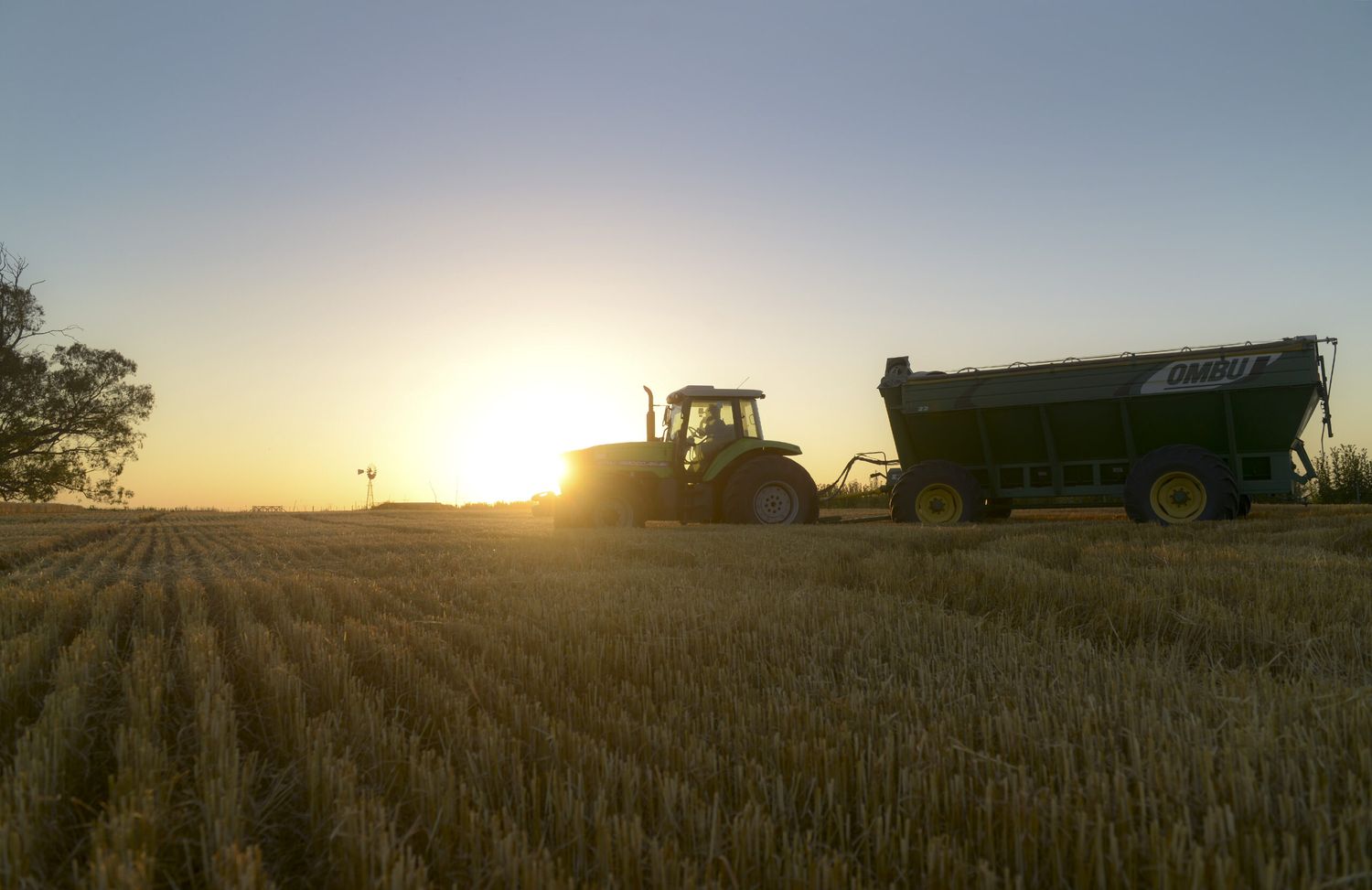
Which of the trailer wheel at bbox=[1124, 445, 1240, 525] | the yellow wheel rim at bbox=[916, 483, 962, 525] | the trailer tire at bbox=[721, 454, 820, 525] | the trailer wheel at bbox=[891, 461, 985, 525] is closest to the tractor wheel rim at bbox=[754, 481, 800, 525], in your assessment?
the trailer tire at bbox=[721, 454, 820, 525]

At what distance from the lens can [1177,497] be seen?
36.3 ft

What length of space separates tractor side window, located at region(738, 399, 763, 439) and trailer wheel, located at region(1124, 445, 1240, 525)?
18.5 ft

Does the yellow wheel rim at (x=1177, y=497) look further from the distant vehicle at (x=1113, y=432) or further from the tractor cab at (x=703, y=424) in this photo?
the tractor cab at (x=703, y=424)

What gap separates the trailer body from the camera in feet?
36.1

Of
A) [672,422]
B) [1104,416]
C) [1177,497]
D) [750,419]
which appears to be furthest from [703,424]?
[1177,497]

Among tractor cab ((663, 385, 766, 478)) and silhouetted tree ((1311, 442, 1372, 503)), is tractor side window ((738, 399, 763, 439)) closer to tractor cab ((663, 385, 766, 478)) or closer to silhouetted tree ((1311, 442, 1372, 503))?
tractor cab ((663, 385, 766, 478))

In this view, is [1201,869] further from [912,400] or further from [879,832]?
[912,400]

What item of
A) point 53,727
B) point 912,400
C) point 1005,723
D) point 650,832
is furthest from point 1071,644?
point 912,400

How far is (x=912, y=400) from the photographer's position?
43.9ft

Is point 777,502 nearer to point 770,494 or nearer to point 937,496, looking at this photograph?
point 770,494

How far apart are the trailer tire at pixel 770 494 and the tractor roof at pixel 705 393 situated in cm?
105

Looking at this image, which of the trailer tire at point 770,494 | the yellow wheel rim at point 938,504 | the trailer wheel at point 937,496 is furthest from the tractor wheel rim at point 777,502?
the yellow wheel rim at point 938,504

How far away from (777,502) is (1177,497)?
5688 mm

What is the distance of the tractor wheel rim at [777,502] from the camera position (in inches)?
531
